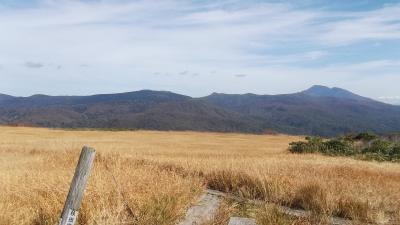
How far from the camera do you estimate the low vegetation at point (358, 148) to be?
38.8m

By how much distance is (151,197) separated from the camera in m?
13.4

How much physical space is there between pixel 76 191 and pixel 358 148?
36506 mm

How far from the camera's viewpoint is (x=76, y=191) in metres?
10.2

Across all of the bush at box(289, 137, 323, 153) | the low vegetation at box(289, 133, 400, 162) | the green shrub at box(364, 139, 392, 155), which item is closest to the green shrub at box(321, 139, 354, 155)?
the low vegetation at box(289, 133, 400, 162)

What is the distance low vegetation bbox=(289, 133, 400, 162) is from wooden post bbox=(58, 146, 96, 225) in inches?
1204

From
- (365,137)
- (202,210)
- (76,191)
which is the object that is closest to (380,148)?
(365,137)

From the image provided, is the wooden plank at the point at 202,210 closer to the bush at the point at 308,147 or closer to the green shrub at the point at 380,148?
the green shrub at the point at 380,148

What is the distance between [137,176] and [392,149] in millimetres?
28702

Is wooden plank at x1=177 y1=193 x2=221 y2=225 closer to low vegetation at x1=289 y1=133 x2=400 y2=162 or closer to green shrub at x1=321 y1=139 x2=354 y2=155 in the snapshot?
low vegetation at x1=289 y1=133 x2=400 y2=162

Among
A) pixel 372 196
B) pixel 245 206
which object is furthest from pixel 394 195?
pixel 245 206

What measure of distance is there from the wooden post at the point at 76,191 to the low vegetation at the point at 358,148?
100 feet

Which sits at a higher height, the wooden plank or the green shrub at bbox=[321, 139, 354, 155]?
the wooden plank

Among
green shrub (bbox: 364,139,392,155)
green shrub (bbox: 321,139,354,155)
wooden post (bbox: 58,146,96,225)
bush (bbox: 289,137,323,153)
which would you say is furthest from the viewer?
bush (bbox: 289,137,323,153)

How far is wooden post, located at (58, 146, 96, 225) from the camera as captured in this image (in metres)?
10.0
